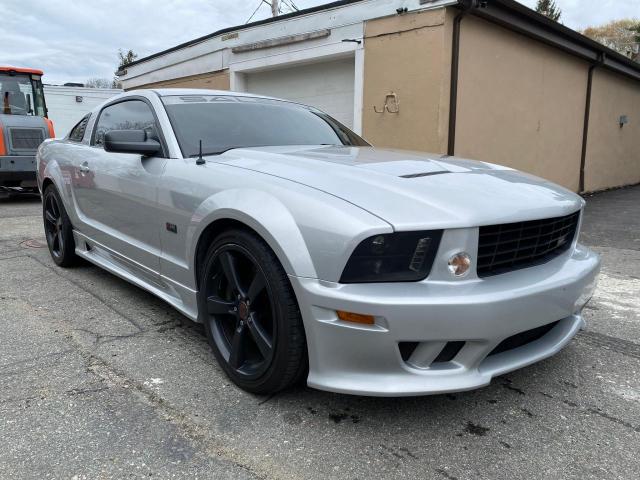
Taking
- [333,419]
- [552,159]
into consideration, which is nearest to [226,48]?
[552,159]

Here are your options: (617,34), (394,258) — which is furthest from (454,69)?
(617,34)

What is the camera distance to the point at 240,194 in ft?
8.05

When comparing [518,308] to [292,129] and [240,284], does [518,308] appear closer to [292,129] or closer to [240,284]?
[240,284]

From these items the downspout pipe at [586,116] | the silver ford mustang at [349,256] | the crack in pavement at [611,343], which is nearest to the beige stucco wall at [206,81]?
the downspout pipe at [586,116]

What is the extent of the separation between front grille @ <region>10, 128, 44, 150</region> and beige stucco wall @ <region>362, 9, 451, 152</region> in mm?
6658

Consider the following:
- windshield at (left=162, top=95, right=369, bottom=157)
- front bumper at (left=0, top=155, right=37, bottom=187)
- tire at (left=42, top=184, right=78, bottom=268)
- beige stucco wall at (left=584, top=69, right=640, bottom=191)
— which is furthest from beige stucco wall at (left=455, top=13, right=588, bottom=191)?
front bumper at (left=0, top=155, right=37, bottom=187)

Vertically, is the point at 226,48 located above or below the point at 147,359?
above

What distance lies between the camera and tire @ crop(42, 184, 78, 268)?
15.2 ft

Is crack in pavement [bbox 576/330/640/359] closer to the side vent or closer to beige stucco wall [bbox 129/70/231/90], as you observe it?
the side vent

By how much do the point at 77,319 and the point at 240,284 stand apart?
1.68 metres

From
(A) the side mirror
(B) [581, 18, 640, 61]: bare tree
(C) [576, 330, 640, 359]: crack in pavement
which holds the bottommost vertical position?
(C) [576, 330, 640, 359]: crack in pavement

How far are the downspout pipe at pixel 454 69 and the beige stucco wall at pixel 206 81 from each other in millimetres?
5507

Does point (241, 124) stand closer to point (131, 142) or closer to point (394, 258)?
point (131, 142)

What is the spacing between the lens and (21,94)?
1084 centimetres
